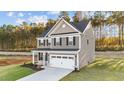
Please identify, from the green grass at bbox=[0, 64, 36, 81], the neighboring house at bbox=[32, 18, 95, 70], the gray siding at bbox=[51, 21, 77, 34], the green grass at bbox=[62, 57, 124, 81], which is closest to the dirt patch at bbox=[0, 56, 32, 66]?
the green grass at bbox=[0, 64, 36, 81]

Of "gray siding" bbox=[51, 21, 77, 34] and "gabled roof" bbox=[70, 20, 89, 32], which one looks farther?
"gray siding" bbox=[51, 21, 77, 34]

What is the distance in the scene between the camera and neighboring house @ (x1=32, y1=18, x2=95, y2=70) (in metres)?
10.3

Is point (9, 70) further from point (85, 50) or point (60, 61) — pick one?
point (85, 50)

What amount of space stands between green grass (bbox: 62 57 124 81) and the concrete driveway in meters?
0.30

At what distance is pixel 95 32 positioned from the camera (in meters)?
10.0

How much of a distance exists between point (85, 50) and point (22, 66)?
9.55ft

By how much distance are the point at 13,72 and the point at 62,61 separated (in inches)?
89.3

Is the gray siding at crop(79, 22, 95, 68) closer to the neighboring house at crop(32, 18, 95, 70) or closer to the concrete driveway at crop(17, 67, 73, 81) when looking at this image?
the neighboring house at crop(32, 18, 95, 70)

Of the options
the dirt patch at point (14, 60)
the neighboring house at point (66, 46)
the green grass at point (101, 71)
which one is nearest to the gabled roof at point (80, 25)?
the neighboring house at point (66, 46)

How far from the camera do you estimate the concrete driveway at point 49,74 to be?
31.7 feet

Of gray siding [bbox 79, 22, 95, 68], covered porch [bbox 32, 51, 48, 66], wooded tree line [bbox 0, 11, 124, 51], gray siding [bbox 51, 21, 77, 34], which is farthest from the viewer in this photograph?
gray siding [bbox 51, 21, 77, 34]

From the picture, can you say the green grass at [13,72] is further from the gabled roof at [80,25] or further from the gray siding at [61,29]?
the gray siding at [61,29]
